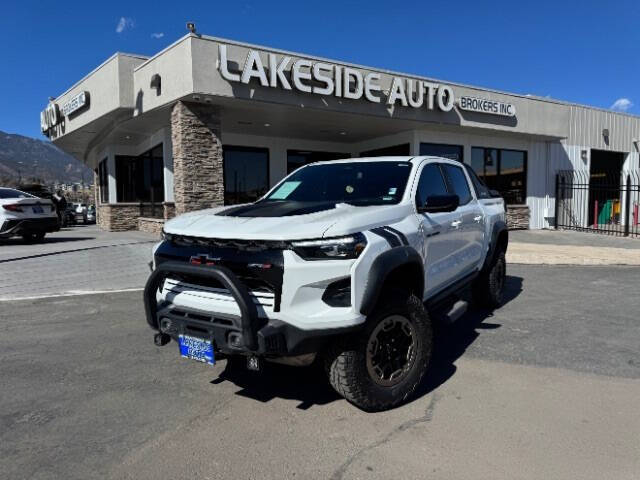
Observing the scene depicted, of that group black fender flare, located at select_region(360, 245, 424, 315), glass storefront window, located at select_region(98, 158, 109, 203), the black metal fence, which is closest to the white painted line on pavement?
black fender flare, located at select_region(360, 245, 424, 315)

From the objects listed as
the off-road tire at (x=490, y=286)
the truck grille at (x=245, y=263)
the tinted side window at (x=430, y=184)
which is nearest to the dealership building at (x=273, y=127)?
the off-road tire at (x=490, y=286)

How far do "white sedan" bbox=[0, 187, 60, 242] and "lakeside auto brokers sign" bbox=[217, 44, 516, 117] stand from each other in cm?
669

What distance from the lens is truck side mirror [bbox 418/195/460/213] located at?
3.78 meters

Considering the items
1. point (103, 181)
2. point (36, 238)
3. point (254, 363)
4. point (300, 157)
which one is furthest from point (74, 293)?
point (103, 181)

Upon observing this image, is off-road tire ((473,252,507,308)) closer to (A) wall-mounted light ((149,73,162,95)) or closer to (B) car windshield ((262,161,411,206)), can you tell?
(B) car windshield ((262,161,411,206))

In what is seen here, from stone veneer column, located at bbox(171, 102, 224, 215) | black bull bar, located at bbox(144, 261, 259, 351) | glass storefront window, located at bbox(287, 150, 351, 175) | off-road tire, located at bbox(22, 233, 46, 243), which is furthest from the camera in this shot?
glass storefront window, located at bbox(287, 150, 351, 175)

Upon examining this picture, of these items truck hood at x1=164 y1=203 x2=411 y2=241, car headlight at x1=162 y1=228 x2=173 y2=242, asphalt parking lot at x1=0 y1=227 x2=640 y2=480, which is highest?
truck hood at x1=164 y1=203 x2=411 y2=241

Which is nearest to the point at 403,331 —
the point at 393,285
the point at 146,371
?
the point at 393,285

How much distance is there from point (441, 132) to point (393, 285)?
15.3 metres

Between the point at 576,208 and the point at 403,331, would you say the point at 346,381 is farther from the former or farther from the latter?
the point at 576,208

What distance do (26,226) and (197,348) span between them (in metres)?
12.4

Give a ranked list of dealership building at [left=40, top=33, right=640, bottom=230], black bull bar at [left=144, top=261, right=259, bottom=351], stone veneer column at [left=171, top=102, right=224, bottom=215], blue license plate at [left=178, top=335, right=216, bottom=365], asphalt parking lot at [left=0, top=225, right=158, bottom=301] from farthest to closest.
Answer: stone veneer column at [left=171, top=102, right=224, bottom=215]
dealership building at [left=40, top=33, right=640, bottom=230]
asphalt parking lot at [left=0, top=225, right=158, bottom=301]
blue license plate at [left=178, top=335, right=216, bottom=365]
black bull bar at [left=144, top=261, right=259, bottom=351]

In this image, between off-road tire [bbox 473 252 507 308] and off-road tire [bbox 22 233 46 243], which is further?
off-road tire [bbox 22 233 46 243]

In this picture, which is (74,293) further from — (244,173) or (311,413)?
(244,173)
